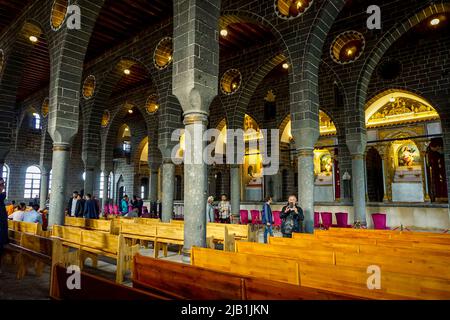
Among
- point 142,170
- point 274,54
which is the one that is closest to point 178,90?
point 274,54

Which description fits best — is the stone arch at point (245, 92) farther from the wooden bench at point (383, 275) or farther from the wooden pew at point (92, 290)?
the wooden pew at point (92, 290)

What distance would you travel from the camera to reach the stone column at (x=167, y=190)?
34.6ft

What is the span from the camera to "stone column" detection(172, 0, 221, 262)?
15.9 ft

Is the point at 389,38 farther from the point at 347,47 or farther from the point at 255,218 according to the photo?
the point at 255,218

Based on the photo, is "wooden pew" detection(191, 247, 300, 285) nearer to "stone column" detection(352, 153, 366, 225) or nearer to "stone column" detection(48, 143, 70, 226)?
"stone column" detection(48, 143, 70, 226)

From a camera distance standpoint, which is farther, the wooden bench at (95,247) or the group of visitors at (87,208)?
the group of visitors at (87,208)

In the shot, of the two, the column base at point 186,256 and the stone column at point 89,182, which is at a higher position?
the stone column at point 89,182

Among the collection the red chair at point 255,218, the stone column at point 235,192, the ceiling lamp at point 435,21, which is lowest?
the red chair at point 255,218

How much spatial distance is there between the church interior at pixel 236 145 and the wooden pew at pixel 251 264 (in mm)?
17

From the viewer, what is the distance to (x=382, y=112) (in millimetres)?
16531

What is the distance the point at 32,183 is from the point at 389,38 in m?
25.9

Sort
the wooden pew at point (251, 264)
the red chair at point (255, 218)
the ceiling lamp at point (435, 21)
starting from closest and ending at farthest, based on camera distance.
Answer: the wooden pew at point (251, 264) < the ceiling lamp at point (435, 21) < the red chair at point (255, 218)

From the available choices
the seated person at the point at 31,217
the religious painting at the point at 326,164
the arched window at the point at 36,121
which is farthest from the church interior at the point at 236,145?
the arched window at the point at 36,121

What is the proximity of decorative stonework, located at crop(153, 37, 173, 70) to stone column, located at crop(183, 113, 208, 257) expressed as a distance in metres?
8.08
